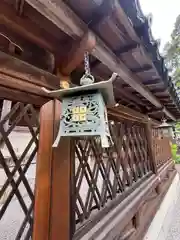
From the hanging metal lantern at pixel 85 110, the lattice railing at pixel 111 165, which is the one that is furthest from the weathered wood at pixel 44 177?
the lattice railing at pixel 111 165

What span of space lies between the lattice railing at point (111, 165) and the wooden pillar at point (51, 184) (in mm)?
306

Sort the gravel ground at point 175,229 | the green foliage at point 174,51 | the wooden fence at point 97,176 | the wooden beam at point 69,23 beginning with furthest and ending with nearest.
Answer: the green foliage at point 174,51, the gravel ground at point 175,229, the wooden fence at point 97,176, the wooden beam at point 69,23

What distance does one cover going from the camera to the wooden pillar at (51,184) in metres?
1.16

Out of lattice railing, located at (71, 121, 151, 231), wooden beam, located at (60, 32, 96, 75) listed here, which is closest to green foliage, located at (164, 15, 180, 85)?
lattice railing, located at (71, 121, 151, 231)

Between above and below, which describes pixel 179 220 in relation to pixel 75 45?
below

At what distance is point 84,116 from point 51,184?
1.84 feet

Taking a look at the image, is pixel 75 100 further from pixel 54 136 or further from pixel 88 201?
pixel 88 201

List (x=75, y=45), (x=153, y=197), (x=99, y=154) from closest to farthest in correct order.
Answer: (x=75, y=45)
(x=99, y=154)
(x=153, y=197)

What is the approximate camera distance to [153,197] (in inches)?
144

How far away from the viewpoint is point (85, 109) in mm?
1039

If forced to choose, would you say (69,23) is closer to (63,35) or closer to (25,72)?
(63,35)

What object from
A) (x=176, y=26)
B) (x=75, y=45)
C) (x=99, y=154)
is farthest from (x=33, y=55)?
(x=176, y=26)

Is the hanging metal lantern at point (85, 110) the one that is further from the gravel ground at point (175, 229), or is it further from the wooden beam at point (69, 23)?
the gravel ground at point (175, 229)

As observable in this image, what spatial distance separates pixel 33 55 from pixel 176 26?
57.6 feet
